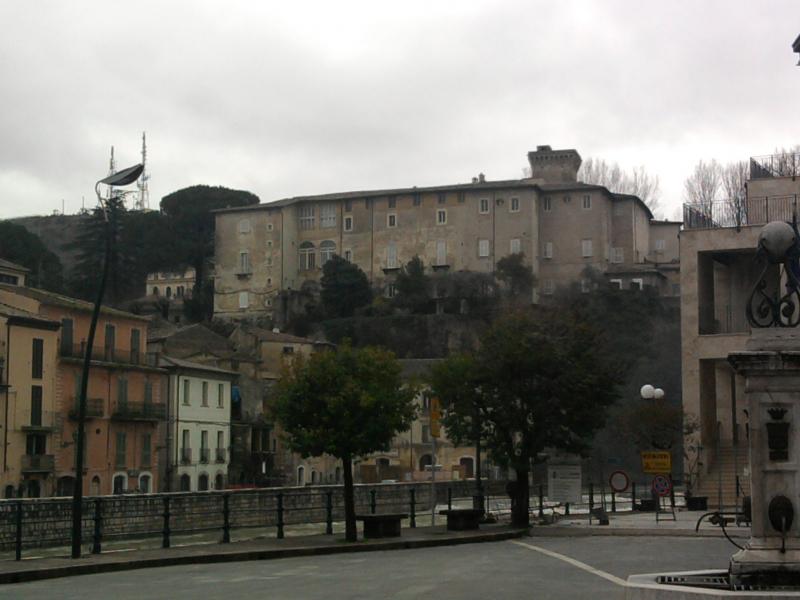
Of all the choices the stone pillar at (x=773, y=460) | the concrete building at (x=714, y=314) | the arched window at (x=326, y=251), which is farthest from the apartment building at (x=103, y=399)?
the arched window at (x=326, y=251)

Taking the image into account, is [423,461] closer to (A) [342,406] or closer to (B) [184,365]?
(B) [184,365]

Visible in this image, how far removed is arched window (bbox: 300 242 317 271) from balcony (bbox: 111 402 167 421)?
186ft

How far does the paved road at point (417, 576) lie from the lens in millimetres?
14609

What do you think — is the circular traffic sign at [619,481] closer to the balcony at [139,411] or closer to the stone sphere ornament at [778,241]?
the stone sphere ornament at [778,241]

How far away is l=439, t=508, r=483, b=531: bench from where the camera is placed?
26969mm

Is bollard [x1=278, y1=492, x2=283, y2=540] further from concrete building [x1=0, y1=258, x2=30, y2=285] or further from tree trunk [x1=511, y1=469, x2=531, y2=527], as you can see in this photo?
concrete building [x1=0, y1=258, x2=30, y2=285]

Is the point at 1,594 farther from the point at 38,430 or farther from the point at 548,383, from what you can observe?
the point at 38,430

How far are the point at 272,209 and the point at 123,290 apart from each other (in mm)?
20725

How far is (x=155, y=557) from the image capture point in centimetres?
1995

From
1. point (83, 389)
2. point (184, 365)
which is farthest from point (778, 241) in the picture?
point (184, 365)

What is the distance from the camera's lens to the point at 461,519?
89.0 feet

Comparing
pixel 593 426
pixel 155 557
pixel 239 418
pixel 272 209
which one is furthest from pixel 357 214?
pixel 155 557

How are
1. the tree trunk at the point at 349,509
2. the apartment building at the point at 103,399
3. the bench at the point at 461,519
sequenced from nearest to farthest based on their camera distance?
1. the tree trunk at the point at 349,509
2. the bench at the point at 461,519
3. the apartment building at the point at 103,399

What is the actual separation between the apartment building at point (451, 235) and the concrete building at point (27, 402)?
6124 cm
